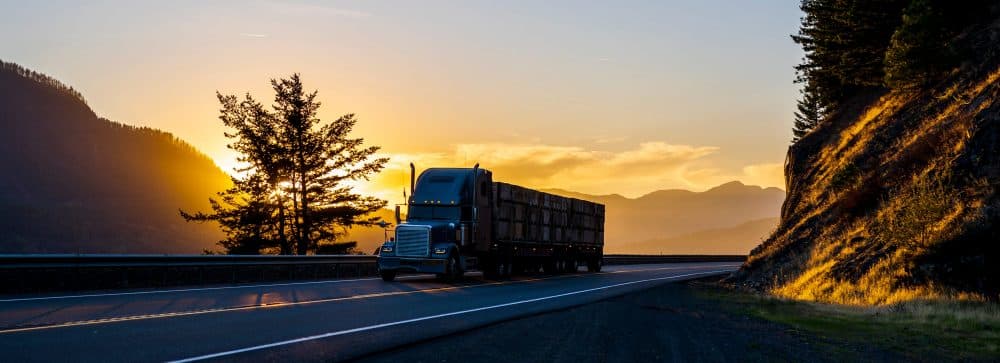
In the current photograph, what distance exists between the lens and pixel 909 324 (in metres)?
15.1

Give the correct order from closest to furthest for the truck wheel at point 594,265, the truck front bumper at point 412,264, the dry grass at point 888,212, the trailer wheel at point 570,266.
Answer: the dry grass at point 888,212
the truck front bumper at point 412,264
the trailer wheel at point 570,266
the truck wheel at point 594,265

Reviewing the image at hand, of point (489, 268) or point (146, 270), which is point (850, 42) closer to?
point (489, 268)

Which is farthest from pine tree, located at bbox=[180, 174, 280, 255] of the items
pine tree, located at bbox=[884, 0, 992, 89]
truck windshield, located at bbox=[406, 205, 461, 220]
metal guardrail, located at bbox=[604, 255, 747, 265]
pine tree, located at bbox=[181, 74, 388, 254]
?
pine tree, located at bbox=[884, 0, 992, 89]

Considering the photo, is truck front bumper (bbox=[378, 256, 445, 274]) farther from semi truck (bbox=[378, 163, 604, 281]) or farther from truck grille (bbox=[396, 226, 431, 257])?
truck grille (bbox=[396, 226, 431, 257])

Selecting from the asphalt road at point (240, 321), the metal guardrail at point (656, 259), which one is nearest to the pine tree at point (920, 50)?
the asphalt road at point (240, 321)

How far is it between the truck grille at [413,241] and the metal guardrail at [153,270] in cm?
388

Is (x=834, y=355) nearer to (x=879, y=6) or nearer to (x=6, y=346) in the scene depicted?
(x=6, y=346)

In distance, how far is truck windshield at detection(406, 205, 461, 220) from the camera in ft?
96.8

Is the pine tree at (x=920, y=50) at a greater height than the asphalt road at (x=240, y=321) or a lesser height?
greater

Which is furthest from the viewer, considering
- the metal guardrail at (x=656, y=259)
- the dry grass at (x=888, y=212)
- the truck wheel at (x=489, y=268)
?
the metal guardrail at (x=656, y=259)

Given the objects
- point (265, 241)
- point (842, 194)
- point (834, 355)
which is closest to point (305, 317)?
point (834, 355)

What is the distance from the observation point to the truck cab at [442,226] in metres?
28.4

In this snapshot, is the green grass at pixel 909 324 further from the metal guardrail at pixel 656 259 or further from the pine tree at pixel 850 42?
the metal guardrail at pixel 656 259

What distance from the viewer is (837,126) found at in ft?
138
